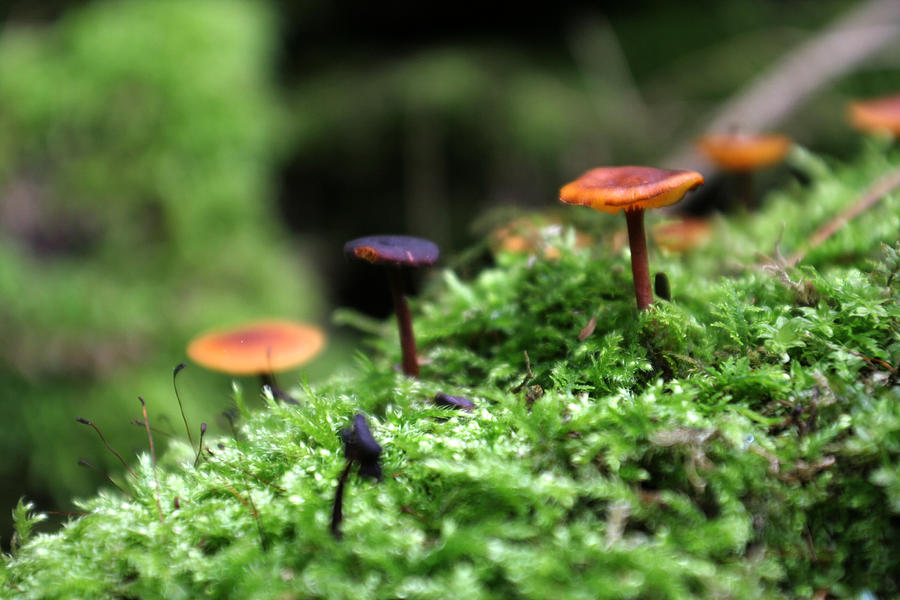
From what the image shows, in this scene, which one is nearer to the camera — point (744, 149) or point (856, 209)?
point (856, 209)

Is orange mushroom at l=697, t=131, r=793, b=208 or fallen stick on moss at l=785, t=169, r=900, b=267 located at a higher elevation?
orange mushroom at l=697, t=131, r=793, b=208

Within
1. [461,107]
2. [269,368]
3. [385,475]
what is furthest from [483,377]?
[461,107]

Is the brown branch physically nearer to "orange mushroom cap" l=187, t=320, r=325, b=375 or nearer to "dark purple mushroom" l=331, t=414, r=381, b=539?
"orange mushroom cap" l=187, t=320, r=325, b=375

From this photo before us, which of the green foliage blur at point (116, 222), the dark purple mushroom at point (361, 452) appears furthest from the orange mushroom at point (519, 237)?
the green foliage blur at point (116, 222)

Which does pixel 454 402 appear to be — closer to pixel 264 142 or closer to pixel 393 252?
pixel 393 252

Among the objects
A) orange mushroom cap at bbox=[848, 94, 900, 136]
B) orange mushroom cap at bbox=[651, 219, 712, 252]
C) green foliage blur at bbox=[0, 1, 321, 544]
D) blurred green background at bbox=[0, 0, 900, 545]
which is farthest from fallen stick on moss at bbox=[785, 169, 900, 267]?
green foliage blur at bbox=[0, 1, 321, 544]

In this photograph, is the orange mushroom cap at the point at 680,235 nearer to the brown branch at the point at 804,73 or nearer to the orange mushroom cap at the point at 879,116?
the orange mushroom cap at the point at 879,116

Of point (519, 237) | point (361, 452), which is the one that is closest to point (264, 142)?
point (519, 237)

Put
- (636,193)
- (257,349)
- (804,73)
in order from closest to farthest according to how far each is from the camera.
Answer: (636,193)
(257,349)
(804,73)
